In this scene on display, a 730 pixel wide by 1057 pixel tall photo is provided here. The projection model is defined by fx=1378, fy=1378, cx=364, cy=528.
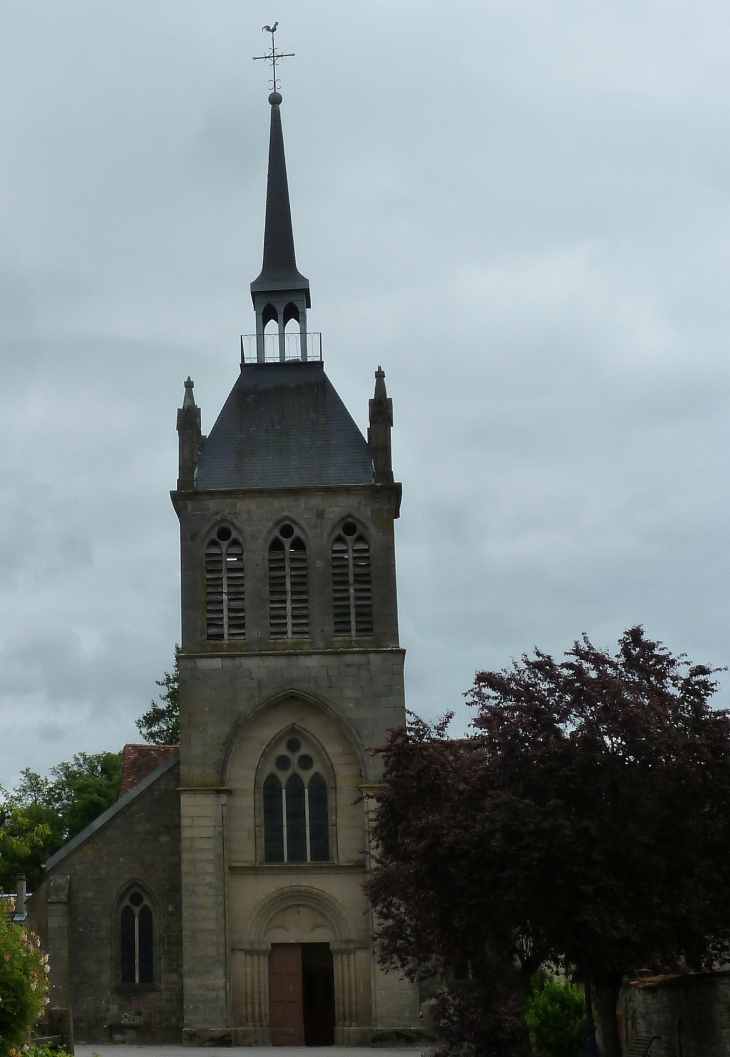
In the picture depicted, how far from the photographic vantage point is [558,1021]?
27.0 m

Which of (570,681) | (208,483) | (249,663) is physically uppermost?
(208,483)

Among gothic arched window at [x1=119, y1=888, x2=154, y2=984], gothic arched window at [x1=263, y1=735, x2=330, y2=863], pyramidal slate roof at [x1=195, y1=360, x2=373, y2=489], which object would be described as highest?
pyramidal slate roof at [x1=195, y1=360, x2=373, y2=489]

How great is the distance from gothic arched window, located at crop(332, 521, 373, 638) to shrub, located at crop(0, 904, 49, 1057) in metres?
18.6

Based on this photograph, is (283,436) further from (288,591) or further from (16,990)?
(16,990)

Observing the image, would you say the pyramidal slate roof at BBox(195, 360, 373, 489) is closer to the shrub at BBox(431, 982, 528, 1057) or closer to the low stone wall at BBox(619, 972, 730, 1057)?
the low stone wall at BBox(619, 972, 730, 1057)

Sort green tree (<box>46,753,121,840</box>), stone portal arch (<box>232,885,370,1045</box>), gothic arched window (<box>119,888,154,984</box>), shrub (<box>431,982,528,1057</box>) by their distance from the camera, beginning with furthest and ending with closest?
green tree (<box>46,753,121,840</box>), gothic arched window (<box>119,888,154,984</box>), stone portal arch (<box>232,885,370,1045</box>), shrub (<box>431,982,528,1057</box>)

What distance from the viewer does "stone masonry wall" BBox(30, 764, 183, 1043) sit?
32.0 meters

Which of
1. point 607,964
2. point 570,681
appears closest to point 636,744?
point 570,681

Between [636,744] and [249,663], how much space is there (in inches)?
546

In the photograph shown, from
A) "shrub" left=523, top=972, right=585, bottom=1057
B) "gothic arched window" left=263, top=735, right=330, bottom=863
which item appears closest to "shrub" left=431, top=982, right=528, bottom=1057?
"shrub" left=523, top=972, right=585, bottom=1057

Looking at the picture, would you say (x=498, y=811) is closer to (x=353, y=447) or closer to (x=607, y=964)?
(x=607, y=964)

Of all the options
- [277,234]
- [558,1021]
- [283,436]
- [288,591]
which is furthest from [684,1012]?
[277,234]

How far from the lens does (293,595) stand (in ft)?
112

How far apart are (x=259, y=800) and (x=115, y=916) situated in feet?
14.4
